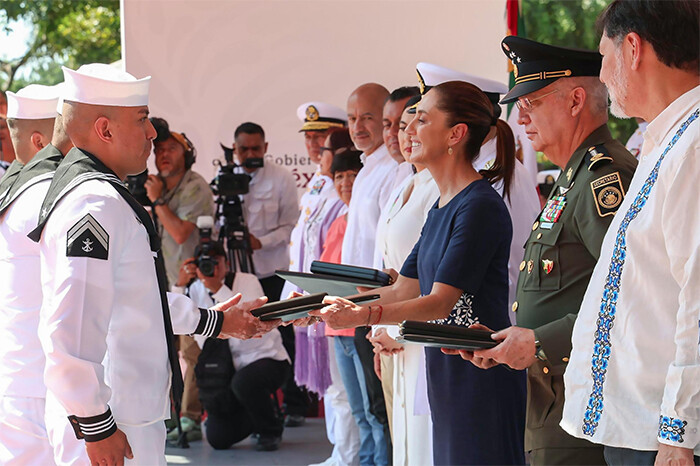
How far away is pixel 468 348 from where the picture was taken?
2373 mm

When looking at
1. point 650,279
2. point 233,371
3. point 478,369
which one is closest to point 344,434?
point 233,371

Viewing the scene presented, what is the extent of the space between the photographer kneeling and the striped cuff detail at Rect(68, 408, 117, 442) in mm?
3358

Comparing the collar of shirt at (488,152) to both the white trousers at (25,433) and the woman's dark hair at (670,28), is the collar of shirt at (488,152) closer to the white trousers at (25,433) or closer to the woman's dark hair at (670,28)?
the woman's dark hair at (670,28)

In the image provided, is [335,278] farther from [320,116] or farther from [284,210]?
[284,210]

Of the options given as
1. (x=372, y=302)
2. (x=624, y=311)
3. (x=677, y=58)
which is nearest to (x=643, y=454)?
(x=624, y=311)

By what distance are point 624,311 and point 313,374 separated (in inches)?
148

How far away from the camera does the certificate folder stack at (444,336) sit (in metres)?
2.30

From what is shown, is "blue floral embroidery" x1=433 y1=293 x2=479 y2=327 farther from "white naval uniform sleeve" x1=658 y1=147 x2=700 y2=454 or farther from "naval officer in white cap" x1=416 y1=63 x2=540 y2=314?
"white naval uniform sleeve" x1=658 y1=147 x2=700 y2=454

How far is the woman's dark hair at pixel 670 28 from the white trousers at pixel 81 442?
1647 mm

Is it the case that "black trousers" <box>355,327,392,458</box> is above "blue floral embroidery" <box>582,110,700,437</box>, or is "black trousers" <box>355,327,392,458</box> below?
below

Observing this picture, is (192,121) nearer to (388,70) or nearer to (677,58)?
(388,70)

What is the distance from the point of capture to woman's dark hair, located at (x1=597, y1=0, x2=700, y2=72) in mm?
1932

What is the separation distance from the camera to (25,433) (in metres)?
2.96

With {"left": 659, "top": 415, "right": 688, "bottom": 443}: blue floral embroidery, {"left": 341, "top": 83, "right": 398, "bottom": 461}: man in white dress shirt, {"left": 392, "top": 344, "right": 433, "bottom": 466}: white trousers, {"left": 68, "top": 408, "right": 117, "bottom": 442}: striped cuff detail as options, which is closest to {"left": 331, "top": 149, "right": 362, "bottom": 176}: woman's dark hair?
{"left": 341, "top": 83, "right": 398, "bottom": 461}: man in white dress shirt
